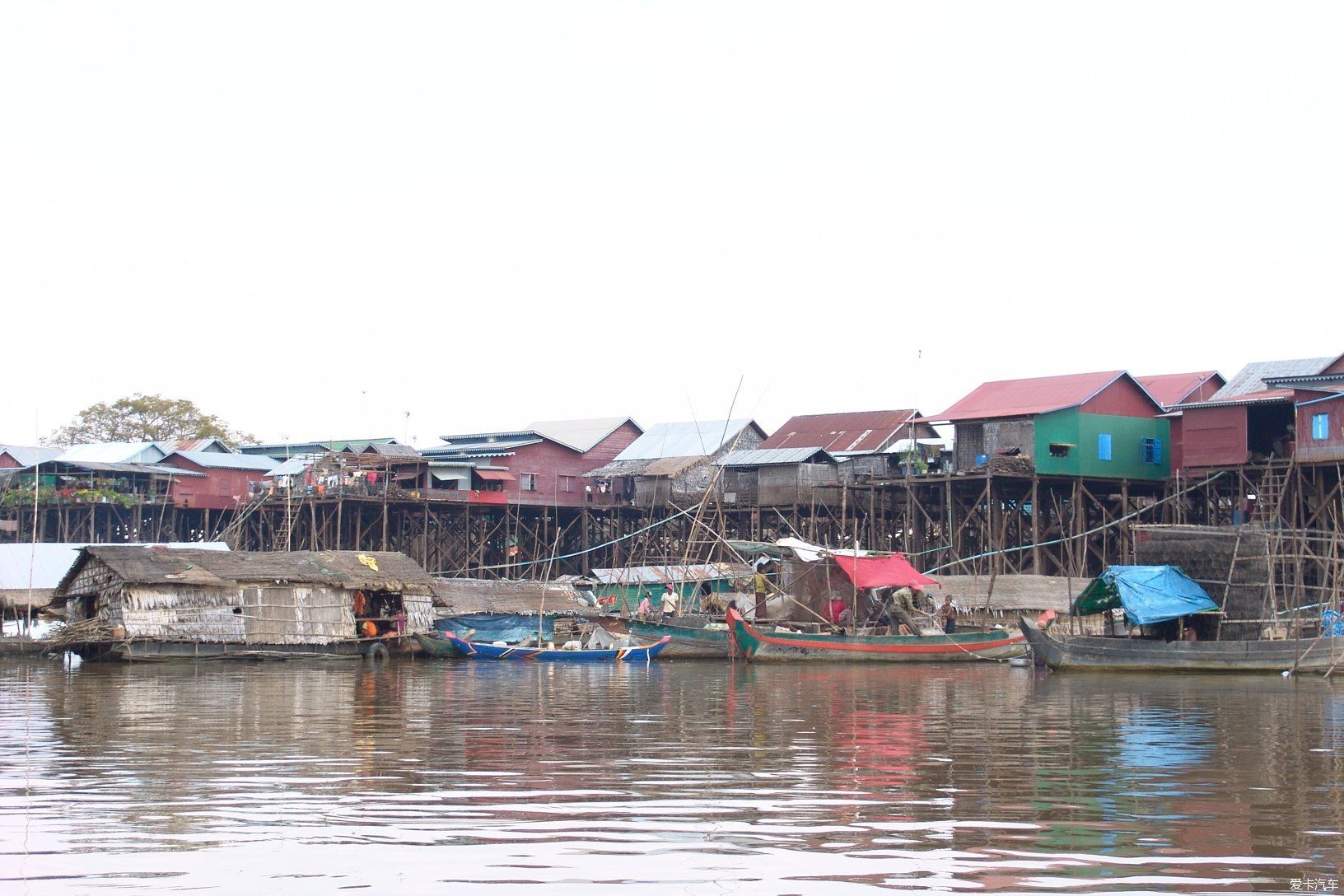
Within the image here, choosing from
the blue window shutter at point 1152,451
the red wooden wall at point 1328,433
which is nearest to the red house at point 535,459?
the blue window shutter at point 1152,451

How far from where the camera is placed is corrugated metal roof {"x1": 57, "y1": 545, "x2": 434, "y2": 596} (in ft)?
103

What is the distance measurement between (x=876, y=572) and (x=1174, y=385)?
1931 centimetres

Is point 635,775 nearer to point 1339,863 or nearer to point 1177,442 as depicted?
point 1339,863

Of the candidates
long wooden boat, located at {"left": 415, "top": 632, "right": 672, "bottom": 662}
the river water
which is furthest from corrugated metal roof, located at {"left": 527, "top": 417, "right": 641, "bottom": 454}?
the river water

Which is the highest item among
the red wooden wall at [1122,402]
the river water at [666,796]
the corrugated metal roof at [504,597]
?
the red wooden wall at [1122,402]

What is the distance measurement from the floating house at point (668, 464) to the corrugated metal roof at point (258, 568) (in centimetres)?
1822

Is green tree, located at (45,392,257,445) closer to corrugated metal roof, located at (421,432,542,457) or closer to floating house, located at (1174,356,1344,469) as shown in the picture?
corrugated metal roof, located at (421,432,542,457)

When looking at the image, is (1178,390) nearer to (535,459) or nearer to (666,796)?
(535,459)

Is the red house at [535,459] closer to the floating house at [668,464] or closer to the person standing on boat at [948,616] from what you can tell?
the floating house at [668,464]

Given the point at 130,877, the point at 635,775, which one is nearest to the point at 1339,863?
the point at 635,775

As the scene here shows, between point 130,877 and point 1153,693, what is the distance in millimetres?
18179

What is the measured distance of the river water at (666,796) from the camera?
776cm

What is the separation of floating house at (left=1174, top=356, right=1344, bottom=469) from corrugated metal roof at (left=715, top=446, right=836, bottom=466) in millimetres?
13479

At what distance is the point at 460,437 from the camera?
207ft
